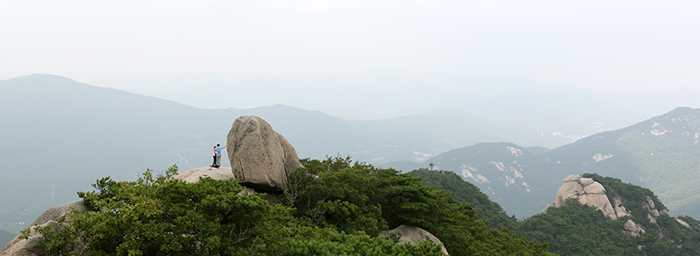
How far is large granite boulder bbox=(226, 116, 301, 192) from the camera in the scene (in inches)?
792

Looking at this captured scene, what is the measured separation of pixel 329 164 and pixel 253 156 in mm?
11605

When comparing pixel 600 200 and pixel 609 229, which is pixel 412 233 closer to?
pixel 609 229

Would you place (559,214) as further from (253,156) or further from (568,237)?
(253,156)

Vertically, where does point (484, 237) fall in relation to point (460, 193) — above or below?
above

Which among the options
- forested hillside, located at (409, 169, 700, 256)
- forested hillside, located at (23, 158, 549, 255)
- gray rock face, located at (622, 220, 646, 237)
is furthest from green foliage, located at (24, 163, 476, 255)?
gray rock face, located at (622, 220, 646, 237)

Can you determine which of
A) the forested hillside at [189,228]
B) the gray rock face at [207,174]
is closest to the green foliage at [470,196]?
the gray rock face at [207,174]

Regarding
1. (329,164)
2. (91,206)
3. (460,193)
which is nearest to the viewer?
(91,206)

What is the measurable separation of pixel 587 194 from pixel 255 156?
265 feet

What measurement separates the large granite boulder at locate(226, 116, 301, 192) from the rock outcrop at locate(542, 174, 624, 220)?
76685mm

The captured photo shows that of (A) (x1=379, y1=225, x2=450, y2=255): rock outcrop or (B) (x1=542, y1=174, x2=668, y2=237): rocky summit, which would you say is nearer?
(A) (x1=379, y1=225, x2=450, y2=255): rock outcrop

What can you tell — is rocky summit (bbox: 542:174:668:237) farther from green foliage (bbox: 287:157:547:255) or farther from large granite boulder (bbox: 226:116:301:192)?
large granite boulder (bbox: 226:116:301:192)

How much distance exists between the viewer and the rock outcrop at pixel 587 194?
7400 centimetres

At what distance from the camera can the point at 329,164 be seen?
102 feet

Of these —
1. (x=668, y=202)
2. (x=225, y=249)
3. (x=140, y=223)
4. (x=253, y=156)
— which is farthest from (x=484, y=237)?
(x=668, y=202)
